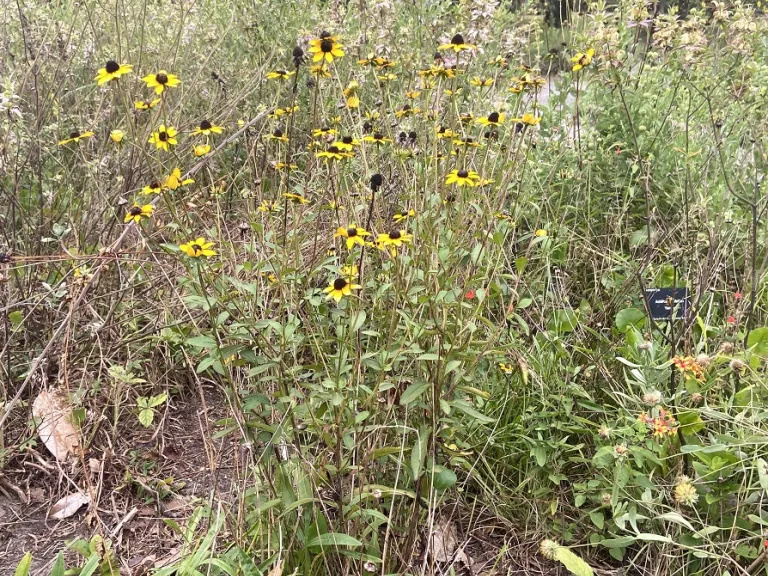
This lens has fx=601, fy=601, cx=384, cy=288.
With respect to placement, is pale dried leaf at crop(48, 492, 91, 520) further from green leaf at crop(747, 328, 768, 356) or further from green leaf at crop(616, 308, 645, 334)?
green leaf at crop(747, 328, 768, 356)

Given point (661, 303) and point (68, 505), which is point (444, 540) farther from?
point (68, 505)

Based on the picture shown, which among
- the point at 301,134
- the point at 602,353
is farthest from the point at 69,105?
the point at 602,353

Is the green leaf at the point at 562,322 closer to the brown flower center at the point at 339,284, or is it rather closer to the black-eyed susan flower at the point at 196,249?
the brown flower center at the point at 339,284

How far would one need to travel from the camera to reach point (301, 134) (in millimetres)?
3520

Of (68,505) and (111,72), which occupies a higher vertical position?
(111,72)

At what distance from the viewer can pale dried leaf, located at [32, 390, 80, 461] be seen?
6.41 ft

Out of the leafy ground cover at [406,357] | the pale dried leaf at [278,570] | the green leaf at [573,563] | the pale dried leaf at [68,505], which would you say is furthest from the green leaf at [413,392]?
the pale dried leaf at [68,505]

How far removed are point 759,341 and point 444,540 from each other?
1.18m

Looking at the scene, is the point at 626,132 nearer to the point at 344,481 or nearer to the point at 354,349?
the point at 354,349

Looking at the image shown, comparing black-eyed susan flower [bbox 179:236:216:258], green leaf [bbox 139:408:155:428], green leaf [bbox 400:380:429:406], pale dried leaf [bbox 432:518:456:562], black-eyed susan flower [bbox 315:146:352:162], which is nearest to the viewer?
black-eyed susan flower [bbox 179:236:216:258]

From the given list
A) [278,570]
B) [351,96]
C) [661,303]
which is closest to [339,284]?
[278,570]

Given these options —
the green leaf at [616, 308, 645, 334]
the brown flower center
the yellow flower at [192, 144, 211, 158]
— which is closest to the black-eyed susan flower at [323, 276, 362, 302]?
the brown flower center

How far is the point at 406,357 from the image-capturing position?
161cm

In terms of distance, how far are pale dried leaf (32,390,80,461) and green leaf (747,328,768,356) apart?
2173 mm
